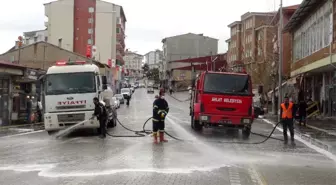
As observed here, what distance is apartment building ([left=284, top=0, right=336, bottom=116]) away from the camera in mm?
29713

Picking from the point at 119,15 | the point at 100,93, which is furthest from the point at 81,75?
the point at 119,15

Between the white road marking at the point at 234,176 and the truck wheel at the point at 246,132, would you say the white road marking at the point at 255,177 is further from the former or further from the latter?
the truck wheel at the point at 246,132

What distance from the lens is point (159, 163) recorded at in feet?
36.6

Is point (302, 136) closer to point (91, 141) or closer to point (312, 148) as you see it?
point (312, 148)

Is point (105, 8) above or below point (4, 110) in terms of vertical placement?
above

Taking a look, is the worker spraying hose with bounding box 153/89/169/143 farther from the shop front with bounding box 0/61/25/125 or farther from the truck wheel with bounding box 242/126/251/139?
the shop front with bounding box 0/61/25/125

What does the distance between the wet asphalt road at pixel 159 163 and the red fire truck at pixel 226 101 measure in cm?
258

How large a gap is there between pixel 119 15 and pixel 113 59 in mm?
11732

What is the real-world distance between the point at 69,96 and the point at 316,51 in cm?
2113

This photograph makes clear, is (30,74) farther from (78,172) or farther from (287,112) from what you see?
(78,172)

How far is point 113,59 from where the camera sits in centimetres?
9475

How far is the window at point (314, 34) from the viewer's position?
3066 cm

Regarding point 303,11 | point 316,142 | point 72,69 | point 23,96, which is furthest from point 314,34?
point 72,69

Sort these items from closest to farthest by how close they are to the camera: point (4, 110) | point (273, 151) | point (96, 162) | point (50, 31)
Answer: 1. point (96, 162)
2. point (273, 151)
3. point (4, 110)
4. point (50, 31)
